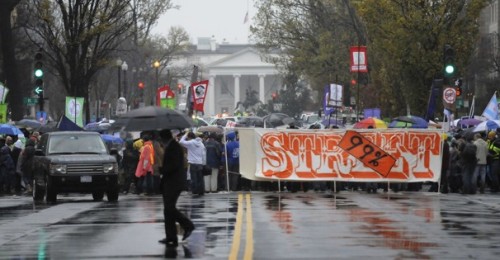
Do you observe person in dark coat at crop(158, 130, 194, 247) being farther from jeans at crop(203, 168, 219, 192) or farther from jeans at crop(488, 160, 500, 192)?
jeans at crop(488, 160, 500, 192)

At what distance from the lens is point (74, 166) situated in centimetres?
2867

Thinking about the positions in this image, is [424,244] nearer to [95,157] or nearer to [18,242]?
[18,242]

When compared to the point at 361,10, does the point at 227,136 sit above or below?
below

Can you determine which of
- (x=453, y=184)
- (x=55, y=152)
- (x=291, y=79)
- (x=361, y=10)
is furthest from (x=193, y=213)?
(x=291, y=79)

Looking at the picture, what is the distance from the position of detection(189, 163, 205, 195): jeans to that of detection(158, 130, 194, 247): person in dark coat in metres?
13.7

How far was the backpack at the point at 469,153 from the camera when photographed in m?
32.4

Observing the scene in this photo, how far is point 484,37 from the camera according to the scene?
308 feet

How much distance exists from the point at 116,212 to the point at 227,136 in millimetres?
12158

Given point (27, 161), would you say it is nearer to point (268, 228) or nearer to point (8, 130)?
point (8, 130)

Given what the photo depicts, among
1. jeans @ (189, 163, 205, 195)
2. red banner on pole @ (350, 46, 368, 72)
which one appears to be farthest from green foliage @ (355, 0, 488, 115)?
jeans @ (189, 163, 205, 195)

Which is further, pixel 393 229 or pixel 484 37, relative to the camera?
pixel 484 37

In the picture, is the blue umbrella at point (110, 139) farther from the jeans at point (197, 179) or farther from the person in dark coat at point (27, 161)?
the jeans at point (197, 179)

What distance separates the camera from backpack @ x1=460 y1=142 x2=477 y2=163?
32.4 m

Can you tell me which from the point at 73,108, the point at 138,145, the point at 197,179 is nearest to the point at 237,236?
the point at 197,179
